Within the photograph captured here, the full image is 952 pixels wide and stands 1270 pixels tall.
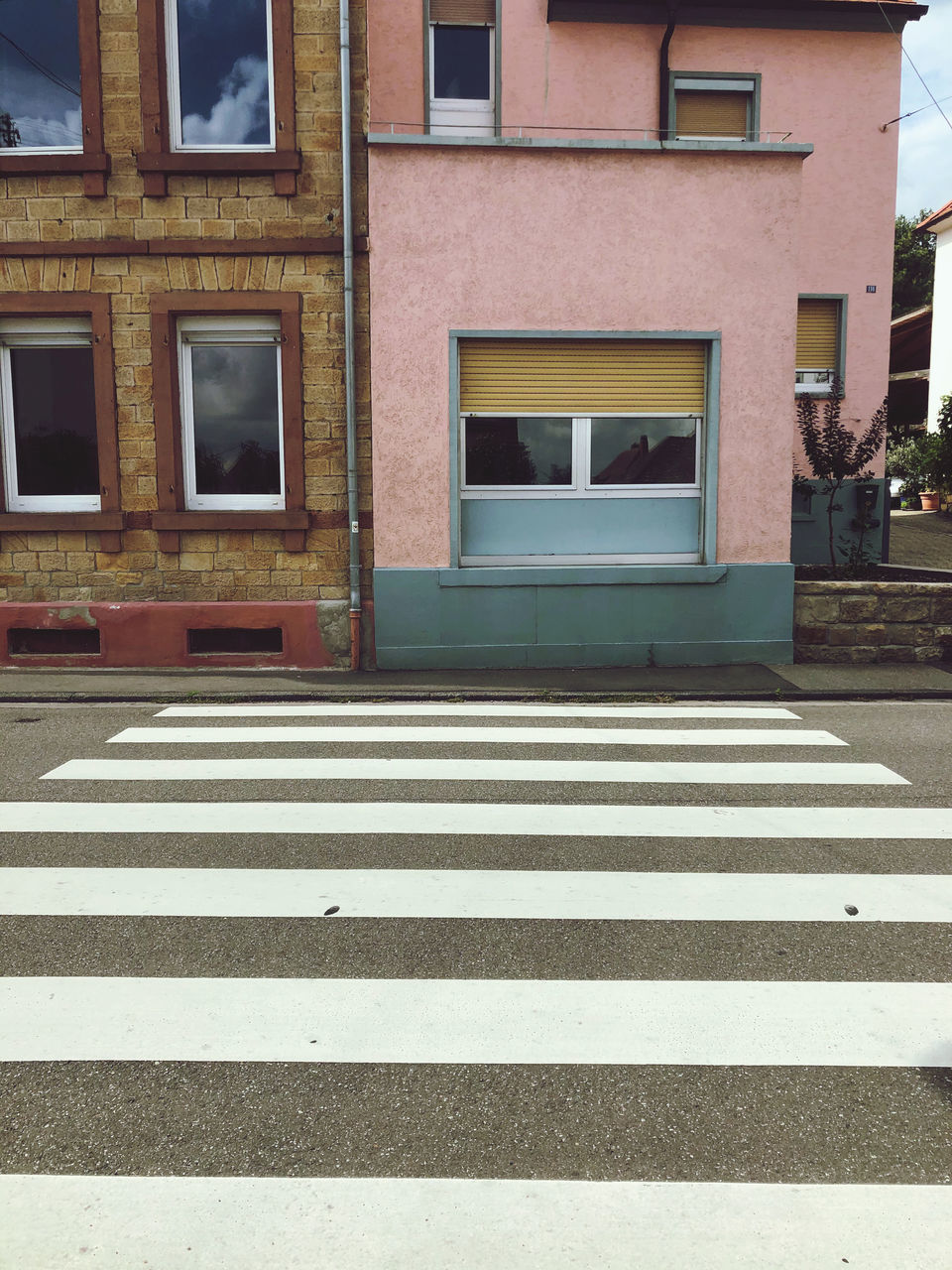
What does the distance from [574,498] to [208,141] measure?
16.4ft

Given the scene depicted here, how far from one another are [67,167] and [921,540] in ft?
46.9

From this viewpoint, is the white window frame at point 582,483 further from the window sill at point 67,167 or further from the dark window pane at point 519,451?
the window sill at point 67,167

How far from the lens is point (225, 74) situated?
996 centimetres

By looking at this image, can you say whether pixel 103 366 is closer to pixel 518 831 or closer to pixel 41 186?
pixel 41 186

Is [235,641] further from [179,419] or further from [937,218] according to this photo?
[937,218]

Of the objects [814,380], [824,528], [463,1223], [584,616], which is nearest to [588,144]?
[584,616]

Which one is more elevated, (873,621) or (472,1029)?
(873,621)

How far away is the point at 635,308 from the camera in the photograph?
9.98 metres

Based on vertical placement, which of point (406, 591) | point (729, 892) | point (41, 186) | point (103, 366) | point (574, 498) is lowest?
point (729, 892)

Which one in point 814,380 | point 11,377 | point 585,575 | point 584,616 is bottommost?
point 584,616

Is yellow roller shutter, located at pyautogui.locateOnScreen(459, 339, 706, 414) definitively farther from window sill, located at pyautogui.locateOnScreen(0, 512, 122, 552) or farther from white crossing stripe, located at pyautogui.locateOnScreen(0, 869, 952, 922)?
white crossing stripe, located at pyautogui.locateOnScreen(0, 869, 952, 922)

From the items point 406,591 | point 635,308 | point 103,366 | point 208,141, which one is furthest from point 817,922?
point 208,141

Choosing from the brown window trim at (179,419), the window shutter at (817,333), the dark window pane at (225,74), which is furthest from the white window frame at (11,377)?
the window shutter at (817,333)

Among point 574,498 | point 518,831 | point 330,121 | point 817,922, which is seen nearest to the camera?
point 817,922
